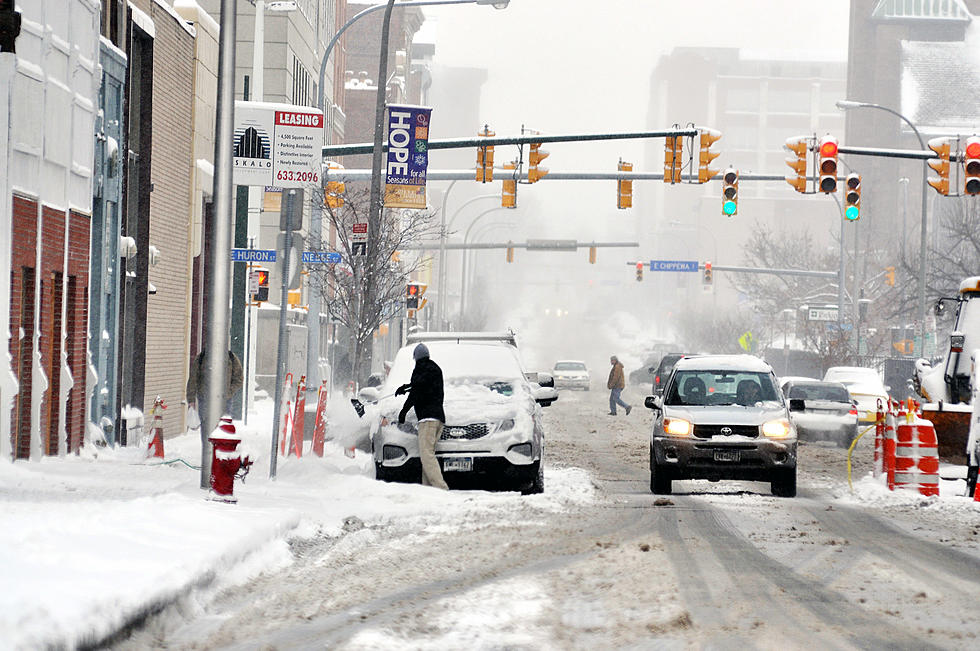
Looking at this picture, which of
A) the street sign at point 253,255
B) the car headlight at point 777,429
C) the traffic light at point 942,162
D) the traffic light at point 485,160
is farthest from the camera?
the traffic light at point 485,160

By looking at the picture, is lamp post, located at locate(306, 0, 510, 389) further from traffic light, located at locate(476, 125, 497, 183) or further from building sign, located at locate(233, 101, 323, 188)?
building sign, located at locate(233, 101, 323, 188)

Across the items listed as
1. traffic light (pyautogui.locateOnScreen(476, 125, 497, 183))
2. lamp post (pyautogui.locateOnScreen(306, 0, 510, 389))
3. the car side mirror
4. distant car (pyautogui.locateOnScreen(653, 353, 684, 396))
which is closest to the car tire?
the car side mirror

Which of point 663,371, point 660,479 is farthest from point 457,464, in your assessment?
point 663,371

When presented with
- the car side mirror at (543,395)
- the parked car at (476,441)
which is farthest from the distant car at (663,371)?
the parked car at (476,441)

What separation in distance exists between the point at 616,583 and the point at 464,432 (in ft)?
22.2

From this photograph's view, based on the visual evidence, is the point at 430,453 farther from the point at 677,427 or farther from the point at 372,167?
the point at 372,167

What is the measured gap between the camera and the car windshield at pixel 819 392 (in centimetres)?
3088

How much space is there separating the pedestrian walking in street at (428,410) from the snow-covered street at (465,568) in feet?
1.58

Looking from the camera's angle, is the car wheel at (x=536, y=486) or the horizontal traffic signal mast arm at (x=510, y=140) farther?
the horizontal traffic signal mast arm at (x=510, y=140)

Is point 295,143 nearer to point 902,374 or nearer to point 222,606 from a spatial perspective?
point 222,606

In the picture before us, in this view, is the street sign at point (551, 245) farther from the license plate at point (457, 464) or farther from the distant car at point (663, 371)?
the license plate at point (457, 464)

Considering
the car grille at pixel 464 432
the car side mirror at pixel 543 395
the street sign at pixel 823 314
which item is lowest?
the car grille at pixel 464 432

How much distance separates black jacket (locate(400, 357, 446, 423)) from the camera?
1597cm

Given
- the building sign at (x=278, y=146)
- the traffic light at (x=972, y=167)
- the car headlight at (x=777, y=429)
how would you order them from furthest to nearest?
the traffic light at (x=972, y=167) → the car headlight at (x=777, y=429) → the building sign at (x=278, y=146)
